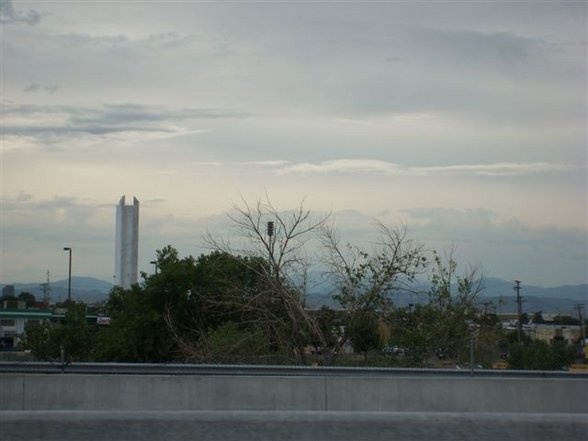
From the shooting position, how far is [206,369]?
17.1m

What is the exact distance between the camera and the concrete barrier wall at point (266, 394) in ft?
46.7

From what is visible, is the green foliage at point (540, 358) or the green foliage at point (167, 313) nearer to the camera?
the green foliage at point (540, 358)

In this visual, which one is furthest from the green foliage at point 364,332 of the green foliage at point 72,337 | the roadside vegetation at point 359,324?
the green foliage at point 72,337

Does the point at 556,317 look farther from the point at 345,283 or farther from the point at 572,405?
the point at 572,405

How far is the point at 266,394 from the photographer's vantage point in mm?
14328

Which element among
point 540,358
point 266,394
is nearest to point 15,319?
point 540,358

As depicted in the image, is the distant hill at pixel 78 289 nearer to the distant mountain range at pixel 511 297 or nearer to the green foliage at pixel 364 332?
the distant mountain range at pixel 511 297

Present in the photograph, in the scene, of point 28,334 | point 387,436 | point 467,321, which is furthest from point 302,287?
point 28,334

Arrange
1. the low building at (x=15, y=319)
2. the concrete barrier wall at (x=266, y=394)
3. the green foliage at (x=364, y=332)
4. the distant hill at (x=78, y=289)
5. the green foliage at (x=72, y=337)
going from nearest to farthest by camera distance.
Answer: the concrete barrier wall at (x=266, y=394) < the green foliage at (x=364, y=332) < the green foliage at (x=72, y=337) < the low building at (x=15, y=319) < the distant hill at (x=78, y=289)

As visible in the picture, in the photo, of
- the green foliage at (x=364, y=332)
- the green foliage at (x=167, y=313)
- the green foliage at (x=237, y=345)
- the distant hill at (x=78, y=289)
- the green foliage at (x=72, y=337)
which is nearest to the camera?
the green foliage at (x=237, y=345)

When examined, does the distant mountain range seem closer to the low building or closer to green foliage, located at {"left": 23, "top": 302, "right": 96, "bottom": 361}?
the low building

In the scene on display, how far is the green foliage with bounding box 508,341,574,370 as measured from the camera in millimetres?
22375

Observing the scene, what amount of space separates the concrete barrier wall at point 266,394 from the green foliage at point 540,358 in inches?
321

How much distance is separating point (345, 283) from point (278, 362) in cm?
377
